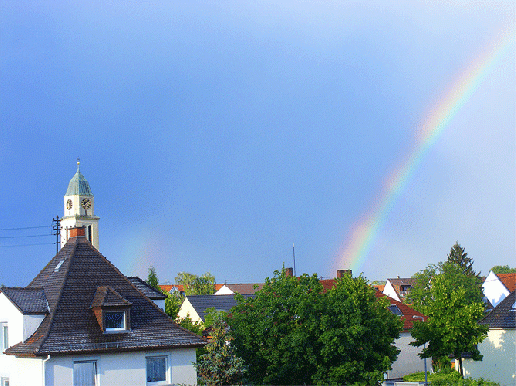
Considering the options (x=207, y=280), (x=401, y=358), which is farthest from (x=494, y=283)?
(x=207, y=280)

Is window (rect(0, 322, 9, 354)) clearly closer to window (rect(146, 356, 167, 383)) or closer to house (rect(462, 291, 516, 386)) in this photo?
window (rect(146, 356, 167, 383))

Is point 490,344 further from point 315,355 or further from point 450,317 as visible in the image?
point 315,355

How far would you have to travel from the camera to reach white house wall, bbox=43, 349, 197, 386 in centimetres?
2472

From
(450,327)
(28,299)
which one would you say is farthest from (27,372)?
(450,327)

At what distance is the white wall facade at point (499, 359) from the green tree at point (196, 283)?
89944 mm

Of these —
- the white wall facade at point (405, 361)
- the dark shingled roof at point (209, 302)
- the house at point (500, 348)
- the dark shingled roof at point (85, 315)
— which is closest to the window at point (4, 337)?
the dark shingled roof at point (85, 315)

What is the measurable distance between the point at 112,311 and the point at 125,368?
2.51 metres

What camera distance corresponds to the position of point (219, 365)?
2762 cm

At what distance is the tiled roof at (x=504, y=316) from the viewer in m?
47.6

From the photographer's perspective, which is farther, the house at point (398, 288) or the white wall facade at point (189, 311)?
the house at point (398, 288)

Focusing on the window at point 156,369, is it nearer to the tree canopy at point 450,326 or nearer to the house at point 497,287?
the tree canopy at point 450,326

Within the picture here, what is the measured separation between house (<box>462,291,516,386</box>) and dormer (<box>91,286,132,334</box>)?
3128cm

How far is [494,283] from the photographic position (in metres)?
101

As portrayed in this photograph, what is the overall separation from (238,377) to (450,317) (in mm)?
19893
